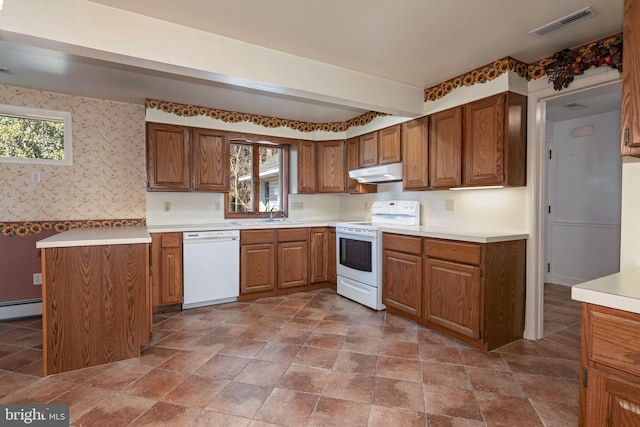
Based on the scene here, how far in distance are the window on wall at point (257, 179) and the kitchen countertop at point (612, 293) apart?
12.6 feet

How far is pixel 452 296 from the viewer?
274 cm

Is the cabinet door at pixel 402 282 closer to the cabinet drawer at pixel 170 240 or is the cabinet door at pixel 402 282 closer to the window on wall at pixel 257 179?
the window on wall at pixel 257 179

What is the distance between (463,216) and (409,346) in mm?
1422

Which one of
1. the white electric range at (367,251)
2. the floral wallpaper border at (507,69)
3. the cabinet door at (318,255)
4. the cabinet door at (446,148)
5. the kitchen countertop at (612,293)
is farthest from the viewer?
the cabinet door at (318,255)

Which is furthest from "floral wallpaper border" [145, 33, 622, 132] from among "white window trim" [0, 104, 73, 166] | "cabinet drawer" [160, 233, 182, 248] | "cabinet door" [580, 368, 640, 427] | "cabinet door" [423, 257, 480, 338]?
"cabinet door" [580, 368, 640, 427]

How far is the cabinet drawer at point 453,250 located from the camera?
2.54 metres

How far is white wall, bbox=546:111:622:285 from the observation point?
4055mm

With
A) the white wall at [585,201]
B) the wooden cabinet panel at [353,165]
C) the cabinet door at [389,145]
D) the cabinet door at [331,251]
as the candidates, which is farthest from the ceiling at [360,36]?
the white wall at [585,201]

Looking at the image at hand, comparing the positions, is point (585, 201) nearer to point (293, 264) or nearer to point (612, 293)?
point (293, 264)

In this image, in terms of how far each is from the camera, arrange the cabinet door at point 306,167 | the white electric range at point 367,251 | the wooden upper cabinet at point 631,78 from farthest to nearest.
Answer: the cabinet door at point 306,167
the white electric range at point 367,251
the wooden upper cabinet at point 631,78

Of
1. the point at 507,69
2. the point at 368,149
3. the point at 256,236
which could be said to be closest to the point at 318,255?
the point at 256,236

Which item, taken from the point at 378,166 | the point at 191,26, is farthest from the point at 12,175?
the point at 378,166

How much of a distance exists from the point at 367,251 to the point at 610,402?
255 cm

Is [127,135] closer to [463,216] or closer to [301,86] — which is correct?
[301,86]
